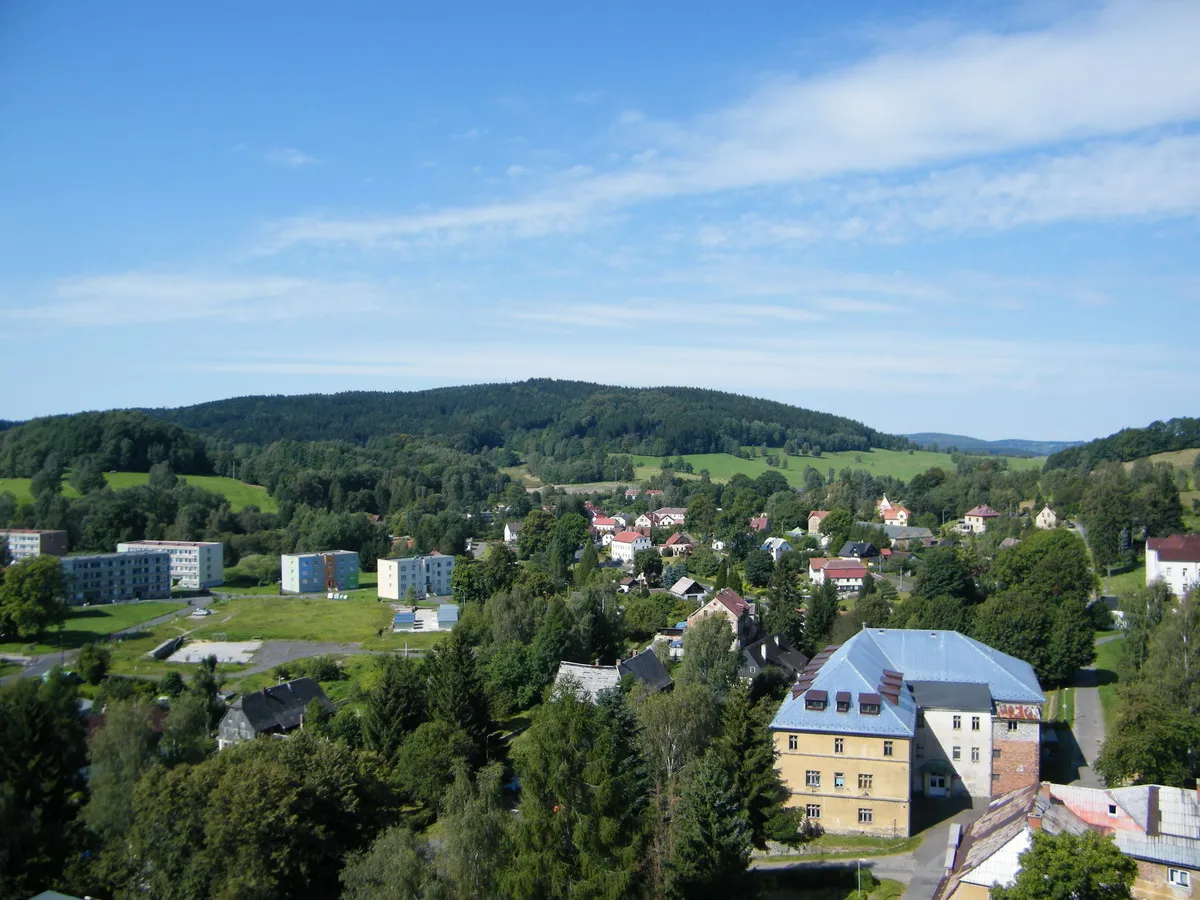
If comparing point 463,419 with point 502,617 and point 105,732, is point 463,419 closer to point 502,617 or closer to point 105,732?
point 502,617

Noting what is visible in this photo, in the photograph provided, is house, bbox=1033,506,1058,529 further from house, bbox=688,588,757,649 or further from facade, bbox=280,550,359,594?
facade, bbox=280,550,359,594

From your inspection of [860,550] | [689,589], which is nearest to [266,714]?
[689,589]

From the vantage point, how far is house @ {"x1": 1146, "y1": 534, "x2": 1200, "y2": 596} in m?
49.9

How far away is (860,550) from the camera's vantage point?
73250 mm

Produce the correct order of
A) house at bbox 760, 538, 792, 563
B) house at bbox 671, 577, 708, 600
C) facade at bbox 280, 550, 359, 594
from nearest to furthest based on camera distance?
house at bbox 671, 577, 708, 600 < facade at bbox 280, 550, 359, 594 < house at bbox 760, 538, 792, 563

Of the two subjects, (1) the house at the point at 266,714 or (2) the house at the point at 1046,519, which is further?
(2) the house at the point at 1046,519

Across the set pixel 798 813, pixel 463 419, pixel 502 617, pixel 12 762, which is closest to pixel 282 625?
pixel 502 617

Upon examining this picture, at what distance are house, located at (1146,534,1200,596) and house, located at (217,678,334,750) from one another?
1666 inches

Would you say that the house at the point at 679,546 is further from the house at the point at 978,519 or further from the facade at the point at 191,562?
the facade at the point at 191,562

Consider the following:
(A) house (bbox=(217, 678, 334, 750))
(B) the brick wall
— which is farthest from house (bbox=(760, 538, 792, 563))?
(A) house (bbox=(217, 678, 334, 750))

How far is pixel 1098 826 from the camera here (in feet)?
63.7

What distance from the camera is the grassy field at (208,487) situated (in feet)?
306

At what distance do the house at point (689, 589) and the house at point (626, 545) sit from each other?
19.4m

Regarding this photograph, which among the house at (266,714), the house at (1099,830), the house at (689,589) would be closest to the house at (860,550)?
the house at (689,589)
